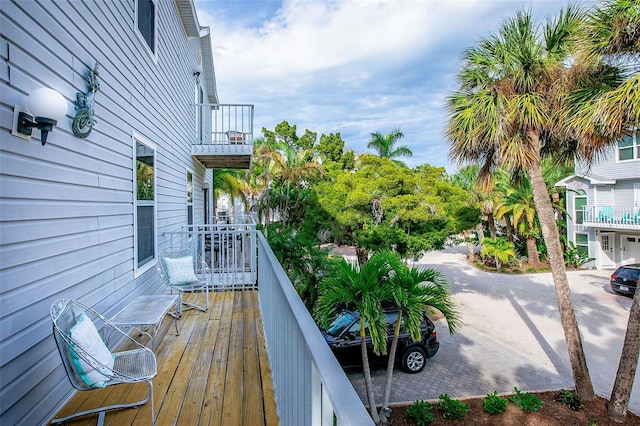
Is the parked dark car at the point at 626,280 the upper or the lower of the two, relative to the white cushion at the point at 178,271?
lower

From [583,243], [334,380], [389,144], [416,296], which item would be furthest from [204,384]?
[583,243]

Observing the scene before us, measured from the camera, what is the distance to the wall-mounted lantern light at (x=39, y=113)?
78.8 inches

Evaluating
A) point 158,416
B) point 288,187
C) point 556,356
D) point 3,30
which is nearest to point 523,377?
point 556,356

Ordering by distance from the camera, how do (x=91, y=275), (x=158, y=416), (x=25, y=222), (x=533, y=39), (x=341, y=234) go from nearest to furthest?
(x=25, y=222) → (x=158, y=416) → (x=91, y=275) → (x=533, y=39) → (x=341, y=234)

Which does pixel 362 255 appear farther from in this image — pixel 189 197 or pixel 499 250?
pixel 499 250

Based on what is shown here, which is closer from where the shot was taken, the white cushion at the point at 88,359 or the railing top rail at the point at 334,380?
the railing top rail at the point at 334,380

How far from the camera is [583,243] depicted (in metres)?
18.4

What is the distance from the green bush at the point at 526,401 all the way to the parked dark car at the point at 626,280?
9497 mm

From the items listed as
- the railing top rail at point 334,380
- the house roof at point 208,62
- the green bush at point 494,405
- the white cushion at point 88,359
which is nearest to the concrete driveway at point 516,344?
the green bush at point 494,405

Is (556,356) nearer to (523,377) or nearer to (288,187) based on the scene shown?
(523,377)

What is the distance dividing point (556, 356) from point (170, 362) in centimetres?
1011

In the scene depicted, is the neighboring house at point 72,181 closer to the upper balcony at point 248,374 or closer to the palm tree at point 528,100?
the upper balcony at point 248,374

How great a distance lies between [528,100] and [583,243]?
1524 centimetres

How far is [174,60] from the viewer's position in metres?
6.89
